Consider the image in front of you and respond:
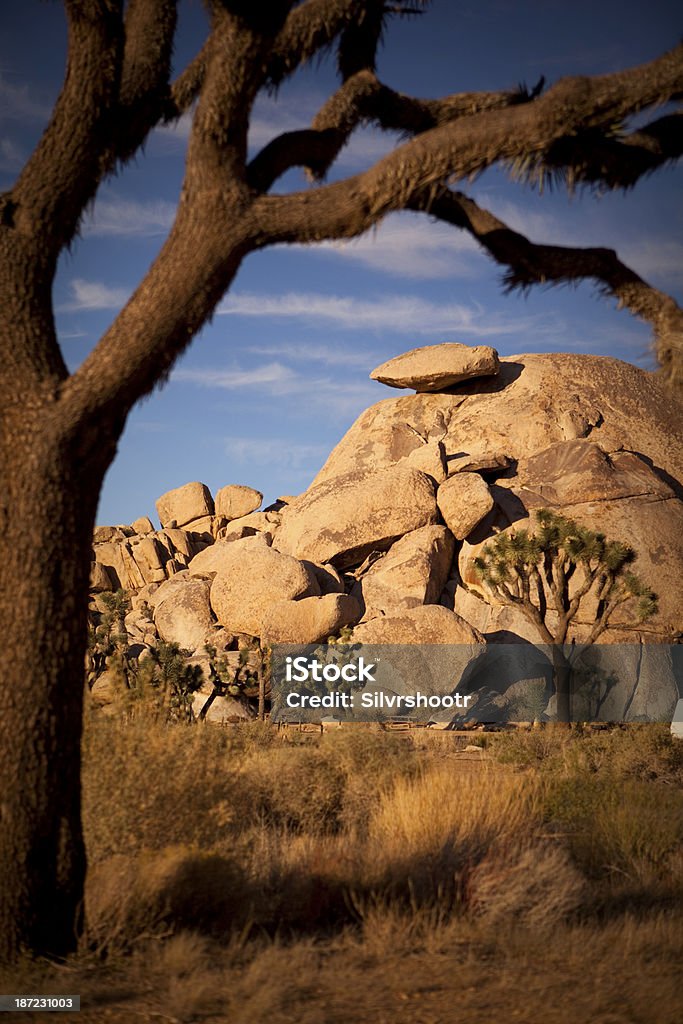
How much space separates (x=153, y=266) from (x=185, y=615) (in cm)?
2453

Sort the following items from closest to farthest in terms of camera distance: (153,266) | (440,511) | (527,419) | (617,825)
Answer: (153,266) → (617,825) → (440,511) → (527,419)

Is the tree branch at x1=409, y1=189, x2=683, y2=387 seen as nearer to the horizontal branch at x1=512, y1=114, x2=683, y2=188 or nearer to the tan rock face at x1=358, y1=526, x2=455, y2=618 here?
the horizontal branch at x1=512, y1=114, x2=683, y2=188

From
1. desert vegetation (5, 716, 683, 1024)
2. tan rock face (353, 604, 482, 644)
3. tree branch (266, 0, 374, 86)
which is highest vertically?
tree branch (266, 0, 374, 86)

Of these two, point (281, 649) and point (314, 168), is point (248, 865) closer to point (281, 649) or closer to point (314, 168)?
point (314, 168)

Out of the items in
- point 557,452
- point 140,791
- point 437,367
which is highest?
point 437,367

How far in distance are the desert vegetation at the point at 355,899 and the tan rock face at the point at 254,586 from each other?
1840cm

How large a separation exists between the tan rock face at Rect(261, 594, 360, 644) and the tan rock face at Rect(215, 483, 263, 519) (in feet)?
48.4

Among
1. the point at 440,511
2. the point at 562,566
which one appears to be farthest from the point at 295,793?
the point at 440,511

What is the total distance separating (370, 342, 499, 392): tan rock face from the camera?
114ft

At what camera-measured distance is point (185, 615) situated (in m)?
29.1

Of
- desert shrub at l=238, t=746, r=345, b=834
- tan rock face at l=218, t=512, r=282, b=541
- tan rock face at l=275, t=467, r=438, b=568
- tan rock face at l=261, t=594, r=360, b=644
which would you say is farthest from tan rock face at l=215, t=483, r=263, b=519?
desert shrub at l=238, t=746, r=345, b=834

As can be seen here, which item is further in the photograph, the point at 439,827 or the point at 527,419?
the point at 527,419

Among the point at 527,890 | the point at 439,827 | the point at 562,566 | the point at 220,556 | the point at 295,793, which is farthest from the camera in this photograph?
the point at 220,556

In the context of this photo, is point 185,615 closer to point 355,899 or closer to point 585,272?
point 355,899
